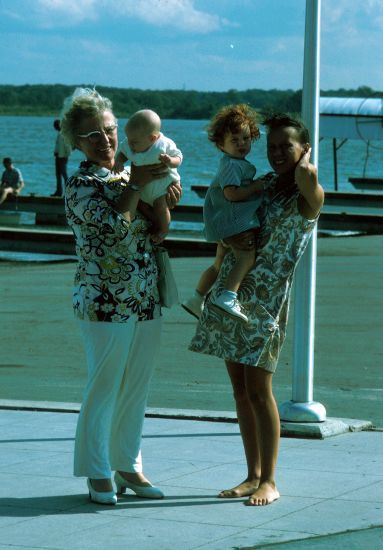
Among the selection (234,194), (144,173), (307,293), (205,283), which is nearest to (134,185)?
(144,173)

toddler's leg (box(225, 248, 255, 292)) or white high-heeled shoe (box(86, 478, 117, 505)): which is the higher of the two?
toddler's leg (box(225, 248, 255, 292))

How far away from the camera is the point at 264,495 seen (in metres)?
6.05

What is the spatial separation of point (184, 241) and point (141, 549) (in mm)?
17513

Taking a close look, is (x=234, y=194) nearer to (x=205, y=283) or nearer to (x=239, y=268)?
(x=239, y=268)

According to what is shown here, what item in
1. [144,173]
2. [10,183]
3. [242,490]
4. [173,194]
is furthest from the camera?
[10,183]

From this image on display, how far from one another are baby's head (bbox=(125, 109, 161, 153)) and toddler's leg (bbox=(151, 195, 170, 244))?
0.91 ft

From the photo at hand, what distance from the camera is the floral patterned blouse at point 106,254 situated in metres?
5.92

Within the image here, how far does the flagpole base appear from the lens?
7.80 meters

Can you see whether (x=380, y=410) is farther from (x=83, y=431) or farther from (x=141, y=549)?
(x=141, y=549)

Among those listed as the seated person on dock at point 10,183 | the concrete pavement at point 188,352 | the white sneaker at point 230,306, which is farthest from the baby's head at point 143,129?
the seated person on dock at point 10,183

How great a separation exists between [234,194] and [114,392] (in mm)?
1085

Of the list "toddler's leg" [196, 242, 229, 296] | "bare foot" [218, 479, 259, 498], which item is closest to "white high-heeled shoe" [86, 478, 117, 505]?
"bare foot" [218, 479, 259, 498]

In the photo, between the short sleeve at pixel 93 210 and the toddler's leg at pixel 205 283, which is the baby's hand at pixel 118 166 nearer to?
the short sleeve at pixel 93 210

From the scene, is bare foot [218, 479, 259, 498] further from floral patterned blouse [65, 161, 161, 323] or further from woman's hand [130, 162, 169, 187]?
woman's hand [130, 162, 169, 187]
